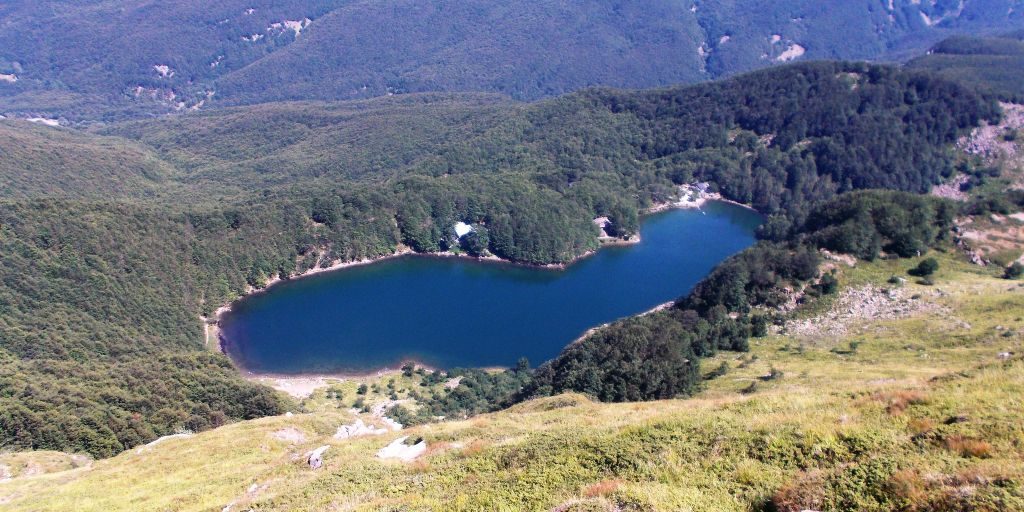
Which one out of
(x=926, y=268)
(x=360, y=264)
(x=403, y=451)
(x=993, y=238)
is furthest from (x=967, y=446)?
(x=360, y=264)

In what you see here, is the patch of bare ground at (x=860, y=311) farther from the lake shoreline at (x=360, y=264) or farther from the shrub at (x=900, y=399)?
the shrub at (x=900, y=399)

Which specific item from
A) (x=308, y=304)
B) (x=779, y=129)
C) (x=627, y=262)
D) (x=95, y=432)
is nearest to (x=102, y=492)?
(x=95, y=432)

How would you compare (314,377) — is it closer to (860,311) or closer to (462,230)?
(462,230)

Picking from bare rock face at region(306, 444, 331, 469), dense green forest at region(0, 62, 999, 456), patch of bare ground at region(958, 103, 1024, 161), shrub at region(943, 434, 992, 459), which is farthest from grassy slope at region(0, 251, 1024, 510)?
patch of bare ground at region(958, 103, 1024, 161)

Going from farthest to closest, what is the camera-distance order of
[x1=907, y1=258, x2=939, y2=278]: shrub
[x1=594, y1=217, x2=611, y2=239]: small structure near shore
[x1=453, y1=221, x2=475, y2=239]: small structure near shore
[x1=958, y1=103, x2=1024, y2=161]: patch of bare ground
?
[x1=958, y1=103, x2=1024, y2=161]: patch of bare ground < [x1=594, y1=217, x2=611, y2=239]: small structure near shore < [x1=453, y1=221, x2=475, y2=239]: small structure near shore < [x1=907, y1=258, x2=939, y2=278]: shrub

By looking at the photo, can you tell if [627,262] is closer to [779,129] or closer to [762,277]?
[762,277]

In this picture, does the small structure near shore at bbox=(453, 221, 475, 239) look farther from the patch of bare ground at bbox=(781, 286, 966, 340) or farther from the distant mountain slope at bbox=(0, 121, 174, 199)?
the distant mountain slope at bbox=(0, 121, 174, 199)
